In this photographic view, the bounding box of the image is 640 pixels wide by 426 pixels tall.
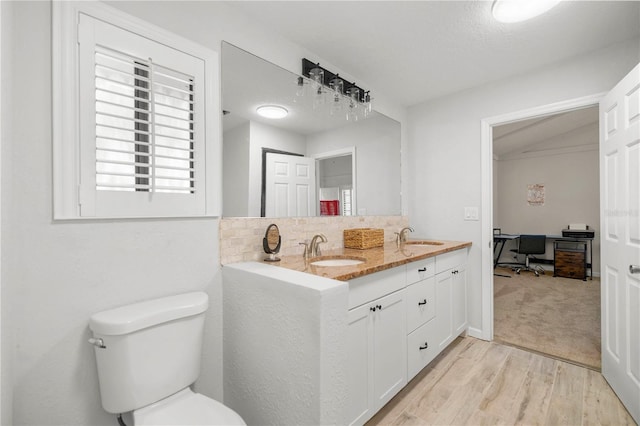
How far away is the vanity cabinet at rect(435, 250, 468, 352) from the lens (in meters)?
2.15

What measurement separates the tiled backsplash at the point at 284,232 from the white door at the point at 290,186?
0.07m

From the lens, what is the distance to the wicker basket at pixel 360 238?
220 cm

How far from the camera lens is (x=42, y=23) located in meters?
1.05

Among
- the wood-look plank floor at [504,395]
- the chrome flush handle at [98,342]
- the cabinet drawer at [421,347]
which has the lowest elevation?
the wood-look plank floor at [504,395]

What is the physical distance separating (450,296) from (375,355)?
3.55ft

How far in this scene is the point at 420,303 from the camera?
1901mm

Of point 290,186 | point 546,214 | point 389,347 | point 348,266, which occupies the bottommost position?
point 389,347

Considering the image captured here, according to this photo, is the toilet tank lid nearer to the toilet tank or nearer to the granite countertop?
the toilet tank

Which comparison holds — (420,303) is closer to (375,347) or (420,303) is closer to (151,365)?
(375,347)

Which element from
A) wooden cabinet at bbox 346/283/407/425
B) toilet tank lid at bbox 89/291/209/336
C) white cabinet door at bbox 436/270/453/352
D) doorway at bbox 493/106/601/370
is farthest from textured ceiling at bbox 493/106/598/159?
toilet tank lid at bbox 89/291/209/336

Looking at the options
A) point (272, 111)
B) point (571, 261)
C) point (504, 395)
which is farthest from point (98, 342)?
point (571, 261)

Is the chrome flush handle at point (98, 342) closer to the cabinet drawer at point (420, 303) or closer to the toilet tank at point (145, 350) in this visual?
the toilet tank at point (145, 350)

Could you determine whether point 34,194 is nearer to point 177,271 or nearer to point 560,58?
point 177,271

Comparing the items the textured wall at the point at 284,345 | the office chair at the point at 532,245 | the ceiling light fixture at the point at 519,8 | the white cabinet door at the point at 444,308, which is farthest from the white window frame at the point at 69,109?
the office chair at the point at 532,245
